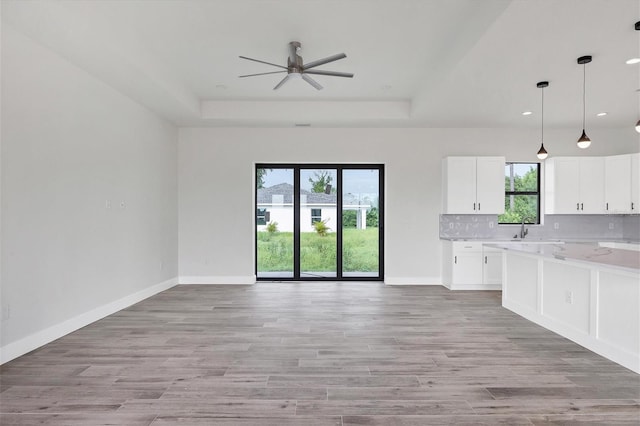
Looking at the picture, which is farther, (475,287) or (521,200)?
(521,200)

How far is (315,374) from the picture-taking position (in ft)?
8.96

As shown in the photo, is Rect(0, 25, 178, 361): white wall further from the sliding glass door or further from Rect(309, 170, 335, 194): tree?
Rect(309, 170, 335, 194): tree

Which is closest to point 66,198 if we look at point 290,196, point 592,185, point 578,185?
point 290,196

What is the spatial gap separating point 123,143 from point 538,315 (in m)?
5.55

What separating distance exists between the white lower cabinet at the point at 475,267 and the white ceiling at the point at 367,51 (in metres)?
2.14

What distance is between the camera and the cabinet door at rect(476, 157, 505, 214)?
6031mm

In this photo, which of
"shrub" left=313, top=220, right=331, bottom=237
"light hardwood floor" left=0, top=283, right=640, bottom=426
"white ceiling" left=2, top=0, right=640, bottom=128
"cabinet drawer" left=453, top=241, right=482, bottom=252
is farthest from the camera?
"shrub" left=313, top=220, right=331, bottom=237

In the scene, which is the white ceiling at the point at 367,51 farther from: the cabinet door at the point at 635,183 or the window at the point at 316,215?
the window at the point at 316,215

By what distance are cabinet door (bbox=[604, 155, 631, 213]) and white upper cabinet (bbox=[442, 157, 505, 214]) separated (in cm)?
176

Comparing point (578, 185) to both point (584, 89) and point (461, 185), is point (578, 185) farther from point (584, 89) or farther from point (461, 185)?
point (584, 89)

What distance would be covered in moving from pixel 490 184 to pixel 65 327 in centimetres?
630

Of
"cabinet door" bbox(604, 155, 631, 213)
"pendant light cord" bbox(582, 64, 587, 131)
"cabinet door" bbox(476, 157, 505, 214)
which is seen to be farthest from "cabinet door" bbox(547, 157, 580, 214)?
"cabinet door" bbox(476, 157, 505, 214)

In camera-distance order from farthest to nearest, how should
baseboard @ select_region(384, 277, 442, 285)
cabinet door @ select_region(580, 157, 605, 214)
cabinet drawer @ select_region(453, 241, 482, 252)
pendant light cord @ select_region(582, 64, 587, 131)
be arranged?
baseboard @ select_region(384, 277, 442, 285) → cabinet door @ select_region(580, 157, 605, 214) → cabinet drawer @ select_region(453, 241, 482, 252) → pendant light cord @ select_region(582, 64, 587, 131)

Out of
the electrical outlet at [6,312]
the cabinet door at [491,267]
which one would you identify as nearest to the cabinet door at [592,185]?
the cabinet door at [491,267]
